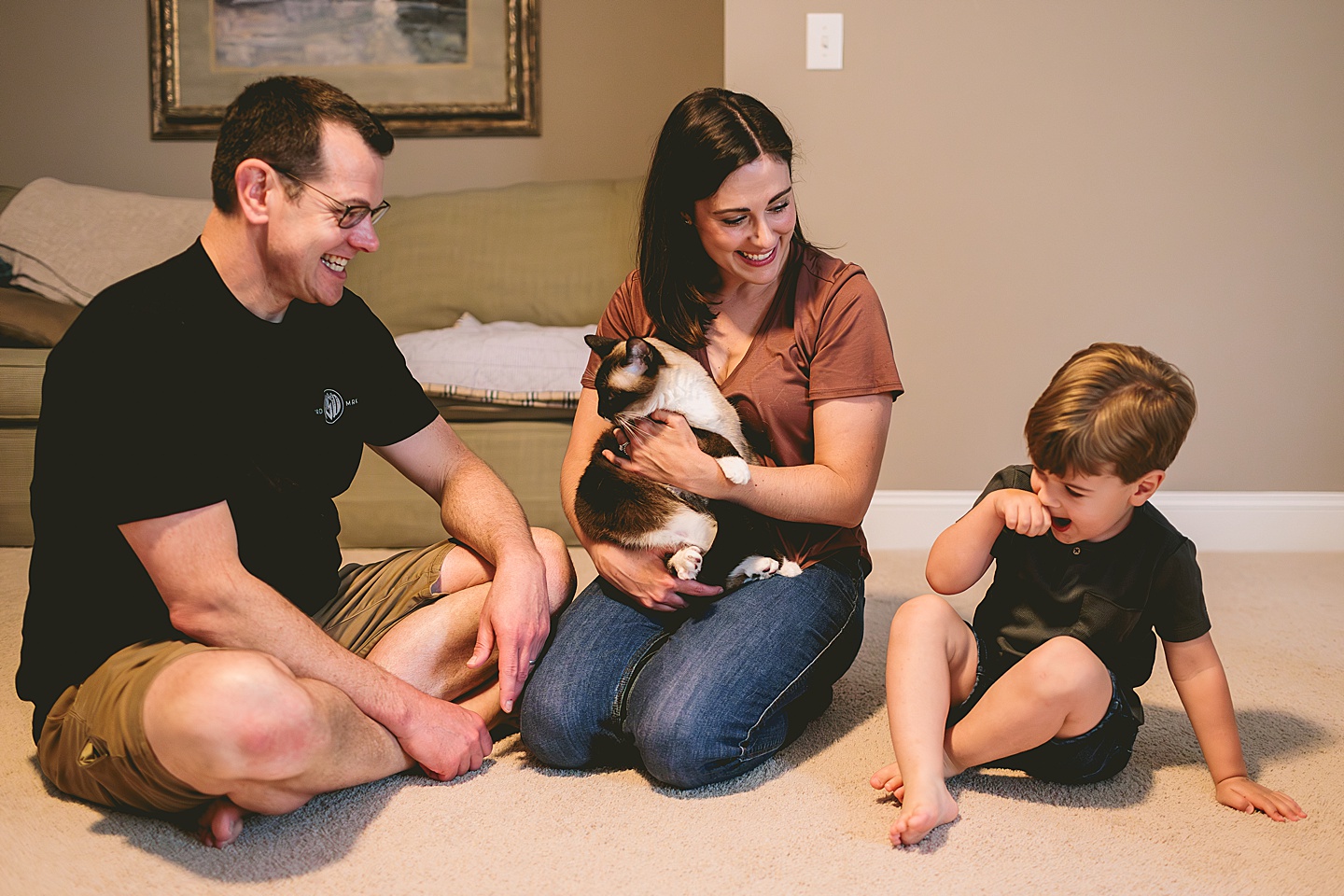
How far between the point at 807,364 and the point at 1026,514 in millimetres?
400

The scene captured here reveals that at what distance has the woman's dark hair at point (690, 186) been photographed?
1.43 m

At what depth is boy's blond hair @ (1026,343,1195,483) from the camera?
1237 millimetres

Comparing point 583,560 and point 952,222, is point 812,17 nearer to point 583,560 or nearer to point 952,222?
point 952,222

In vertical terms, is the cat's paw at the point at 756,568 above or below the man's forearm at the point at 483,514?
below

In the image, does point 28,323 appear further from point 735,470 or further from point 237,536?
point 735,470

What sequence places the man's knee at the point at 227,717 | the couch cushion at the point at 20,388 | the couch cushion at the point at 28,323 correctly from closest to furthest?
1. the man's knee at the point at 227,717
2. the couch cushion at the point at 20,388
3. the couch cushion at the point at 28,323

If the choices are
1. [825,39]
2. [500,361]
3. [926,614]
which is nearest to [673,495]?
[926,614]

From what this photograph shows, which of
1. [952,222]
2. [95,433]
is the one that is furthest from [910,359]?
[95,433]

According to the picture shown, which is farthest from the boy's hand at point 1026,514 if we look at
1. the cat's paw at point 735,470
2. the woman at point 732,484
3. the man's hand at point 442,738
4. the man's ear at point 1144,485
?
the man's hand at point 442,738

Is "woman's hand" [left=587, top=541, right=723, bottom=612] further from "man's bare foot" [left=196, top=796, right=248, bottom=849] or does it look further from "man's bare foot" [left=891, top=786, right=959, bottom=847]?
"man's bare foot" [left=196, top=796, right=248, bottom=849]

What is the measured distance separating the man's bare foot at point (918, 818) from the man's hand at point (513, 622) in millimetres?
546

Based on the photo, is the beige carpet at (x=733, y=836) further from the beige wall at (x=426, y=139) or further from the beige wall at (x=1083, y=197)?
the beige wall at (x=426, y=139)

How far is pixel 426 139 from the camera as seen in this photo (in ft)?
12.6

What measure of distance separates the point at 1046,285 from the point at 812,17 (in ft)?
3.04
